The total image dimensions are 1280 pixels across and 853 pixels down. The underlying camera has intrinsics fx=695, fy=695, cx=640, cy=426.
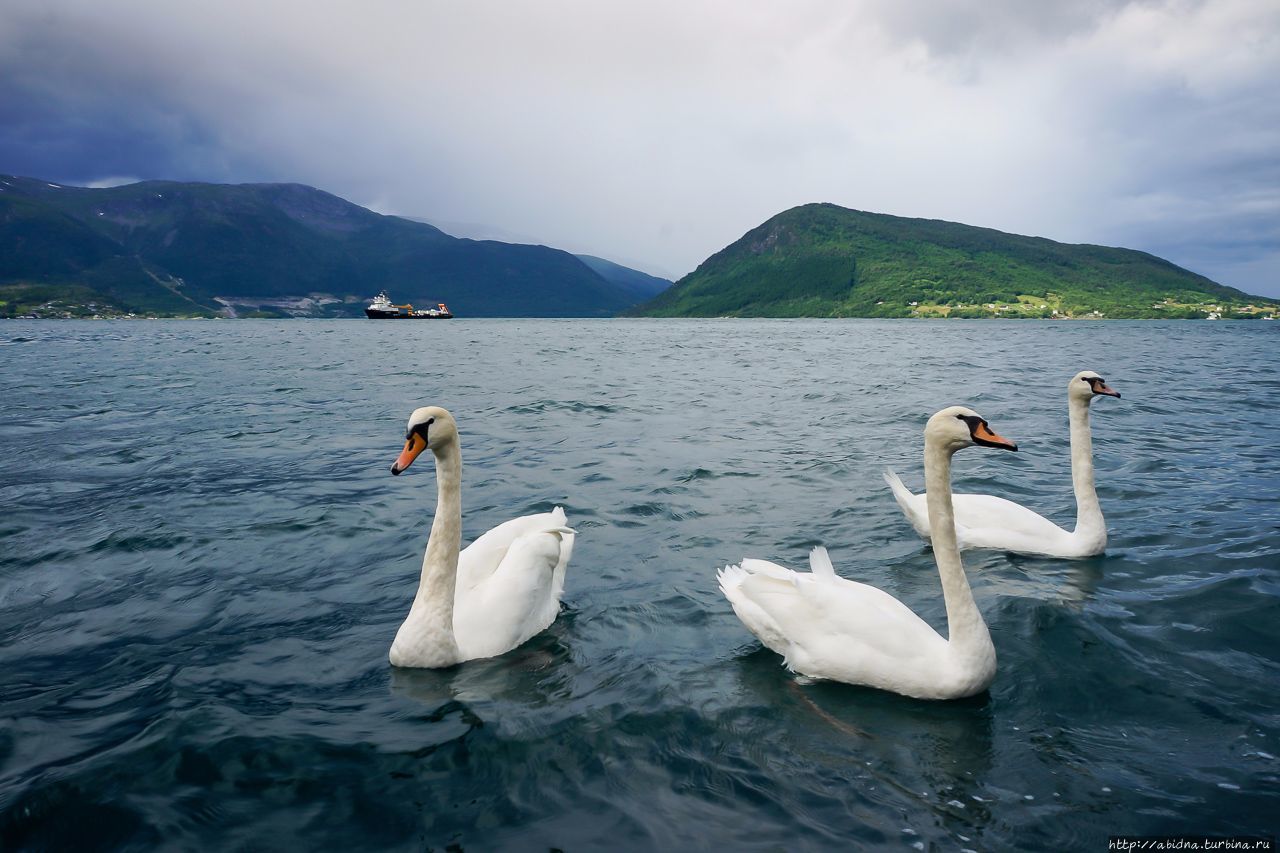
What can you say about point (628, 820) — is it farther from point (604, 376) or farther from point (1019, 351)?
point (1019, 351)

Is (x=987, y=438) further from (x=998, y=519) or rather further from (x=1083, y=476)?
(x=1083, y=476)

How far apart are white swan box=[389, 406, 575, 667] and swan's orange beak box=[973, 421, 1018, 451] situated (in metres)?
3.65

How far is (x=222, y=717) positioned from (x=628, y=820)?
9.68 ft

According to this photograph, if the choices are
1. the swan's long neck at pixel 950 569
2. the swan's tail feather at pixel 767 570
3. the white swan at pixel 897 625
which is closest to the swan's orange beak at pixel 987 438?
the white swan at pixel 897 625

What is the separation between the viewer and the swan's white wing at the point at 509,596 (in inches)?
229

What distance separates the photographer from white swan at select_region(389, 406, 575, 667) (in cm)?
548

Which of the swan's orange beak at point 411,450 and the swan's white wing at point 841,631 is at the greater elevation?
the swan's orange beak at point 411,450

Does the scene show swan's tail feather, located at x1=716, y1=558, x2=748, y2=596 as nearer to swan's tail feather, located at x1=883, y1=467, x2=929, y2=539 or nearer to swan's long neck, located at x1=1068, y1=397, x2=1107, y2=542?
swan's tail feather, located at x1=883, y1=467, x2=929, y2=539

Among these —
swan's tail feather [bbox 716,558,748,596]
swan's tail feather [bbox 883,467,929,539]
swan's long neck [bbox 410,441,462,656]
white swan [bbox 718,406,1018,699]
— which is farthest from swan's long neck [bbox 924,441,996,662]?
swan's long neck [bbox 410,441,462,656]

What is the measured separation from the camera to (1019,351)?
48.0m

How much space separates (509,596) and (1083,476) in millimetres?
6580

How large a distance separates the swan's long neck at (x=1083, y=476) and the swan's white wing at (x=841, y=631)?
153 inches

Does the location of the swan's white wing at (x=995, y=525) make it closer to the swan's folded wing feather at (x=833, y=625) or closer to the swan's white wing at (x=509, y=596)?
the swan's folded wing feather at (x=833, y=625)

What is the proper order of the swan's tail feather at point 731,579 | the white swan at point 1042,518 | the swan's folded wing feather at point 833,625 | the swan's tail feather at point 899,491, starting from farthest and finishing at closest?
the swan's tail feather at point 899,491 < the white swan at point 1042,518 < the swan's tail feather at point 731,579 < the swan's folded wing feather at point 833,625
